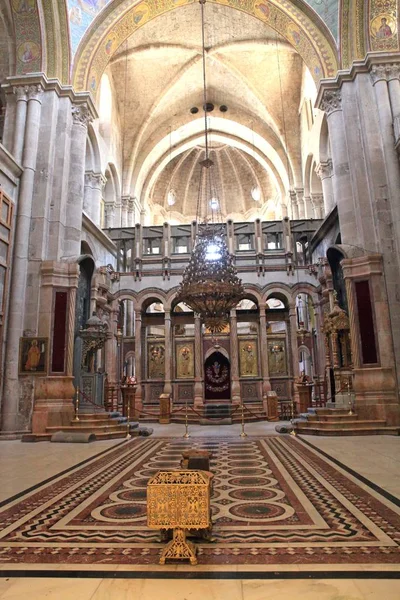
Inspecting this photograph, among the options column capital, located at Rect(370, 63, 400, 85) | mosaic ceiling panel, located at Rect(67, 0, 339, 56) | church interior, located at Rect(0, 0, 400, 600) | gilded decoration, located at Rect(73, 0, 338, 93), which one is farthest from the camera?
gilded decoration, located at Rect(73, 0, 338, 93)

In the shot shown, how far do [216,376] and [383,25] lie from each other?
14.3 meters

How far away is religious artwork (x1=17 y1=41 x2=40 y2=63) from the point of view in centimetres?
1161

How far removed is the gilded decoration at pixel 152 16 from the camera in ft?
40.8

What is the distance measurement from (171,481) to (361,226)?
30.6ft

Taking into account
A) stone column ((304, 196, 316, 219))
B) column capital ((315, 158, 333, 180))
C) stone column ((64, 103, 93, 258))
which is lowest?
stone column ((64, 103, 93, 258))

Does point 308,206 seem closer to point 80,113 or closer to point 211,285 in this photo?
point 80,113

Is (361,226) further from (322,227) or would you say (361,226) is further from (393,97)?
(322,227)

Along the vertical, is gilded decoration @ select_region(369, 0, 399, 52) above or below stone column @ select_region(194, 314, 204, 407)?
above

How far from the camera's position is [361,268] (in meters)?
10.4

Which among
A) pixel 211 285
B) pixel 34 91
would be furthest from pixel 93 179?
pixel 211 285

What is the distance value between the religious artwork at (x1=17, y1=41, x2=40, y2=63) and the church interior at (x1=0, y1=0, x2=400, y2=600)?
0.14 ft

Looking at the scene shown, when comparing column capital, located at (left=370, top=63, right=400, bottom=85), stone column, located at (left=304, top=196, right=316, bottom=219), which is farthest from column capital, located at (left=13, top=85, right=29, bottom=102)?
stone column, located at (left=304, top=196, right=316, bottom=219)

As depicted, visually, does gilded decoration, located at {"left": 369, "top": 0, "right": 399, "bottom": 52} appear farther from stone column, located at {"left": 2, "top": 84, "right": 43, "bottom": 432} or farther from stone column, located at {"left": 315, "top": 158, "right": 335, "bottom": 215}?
stone column, located at {"left": 2, "top": 84, "right": 43, "bottom": 432}

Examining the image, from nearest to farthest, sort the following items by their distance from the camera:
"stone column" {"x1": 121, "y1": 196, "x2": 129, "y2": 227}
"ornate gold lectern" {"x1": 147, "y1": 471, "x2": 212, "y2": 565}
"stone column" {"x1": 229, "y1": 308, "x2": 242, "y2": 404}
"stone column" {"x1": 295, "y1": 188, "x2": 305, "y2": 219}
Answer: "ornate gold lectern" {"x1": 147, "y1": 471, "x2": 212, "y2": 565} → "stone column" {"x1": 229, "y1": 308, "x2": 242, "y2": 404} → "stone column" {"x1": 295, "y1": 188, "x2": 305, "y2": 219} → "stone column" {"x1": 121, "y1": 196, "x2": 129, "y2": 227}
